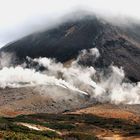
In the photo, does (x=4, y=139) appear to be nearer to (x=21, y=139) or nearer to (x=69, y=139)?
(x=21, y=139)

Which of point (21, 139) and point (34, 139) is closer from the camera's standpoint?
point (21, 139)

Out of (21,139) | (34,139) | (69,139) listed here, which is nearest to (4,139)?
(21,139)

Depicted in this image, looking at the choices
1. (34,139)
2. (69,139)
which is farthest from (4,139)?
(69,139)

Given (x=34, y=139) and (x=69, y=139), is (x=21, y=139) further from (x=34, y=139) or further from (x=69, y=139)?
(x=69, y=139)

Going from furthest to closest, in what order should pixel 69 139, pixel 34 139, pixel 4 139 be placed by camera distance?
pixel 69 139 < pixel 34 139 < pixel 4 139

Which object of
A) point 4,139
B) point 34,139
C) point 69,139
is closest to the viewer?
point 4,139

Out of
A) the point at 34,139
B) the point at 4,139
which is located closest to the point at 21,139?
the point at 4,139

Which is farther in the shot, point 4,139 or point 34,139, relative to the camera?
point 34,139

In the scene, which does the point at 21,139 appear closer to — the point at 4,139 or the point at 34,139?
the point at 4,139
